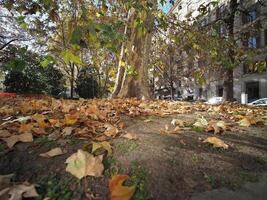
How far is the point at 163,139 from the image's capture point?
102 inches

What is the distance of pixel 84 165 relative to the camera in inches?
75.6

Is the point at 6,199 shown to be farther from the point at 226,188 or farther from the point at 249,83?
the point at 249,83

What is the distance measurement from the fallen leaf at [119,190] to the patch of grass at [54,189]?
23cm

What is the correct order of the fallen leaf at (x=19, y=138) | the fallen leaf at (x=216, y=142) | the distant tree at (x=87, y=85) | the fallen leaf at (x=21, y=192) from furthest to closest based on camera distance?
the distant tree at (x=87, y=85), the fallen leaf at (x=216, y=142), the fallen leaf at (x=19, y=138), the fallen leaf at (x=21, y=192)

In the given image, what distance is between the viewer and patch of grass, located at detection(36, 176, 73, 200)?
169 centimetres

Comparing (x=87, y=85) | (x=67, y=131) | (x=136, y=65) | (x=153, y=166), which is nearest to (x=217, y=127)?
(x=153, y=166)

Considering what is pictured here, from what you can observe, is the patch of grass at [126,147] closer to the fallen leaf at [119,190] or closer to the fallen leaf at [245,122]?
the fallen leaf at [119,190]

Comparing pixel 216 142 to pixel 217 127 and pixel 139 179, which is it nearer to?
pixel 217 127

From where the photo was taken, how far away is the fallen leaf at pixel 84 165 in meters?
1.86

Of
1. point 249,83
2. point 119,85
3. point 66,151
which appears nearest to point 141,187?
point 66,151

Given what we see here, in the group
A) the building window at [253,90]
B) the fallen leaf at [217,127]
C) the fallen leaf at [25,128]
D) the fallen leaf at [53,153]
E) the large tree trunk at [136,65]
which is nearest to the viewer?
the fallen leaf at [53,153]

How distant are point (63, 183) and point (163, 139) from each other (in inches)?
40.7

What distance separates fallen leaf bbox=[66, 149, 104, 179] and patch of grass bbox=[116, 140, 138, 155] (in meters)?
0.24

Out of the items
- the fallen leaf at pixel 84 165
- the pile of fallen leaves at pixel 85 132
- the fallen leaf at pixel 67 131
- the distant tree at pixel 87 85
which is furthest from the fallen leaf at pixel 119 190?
the distant tree at pixel 87 85
